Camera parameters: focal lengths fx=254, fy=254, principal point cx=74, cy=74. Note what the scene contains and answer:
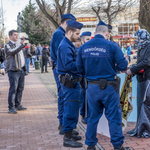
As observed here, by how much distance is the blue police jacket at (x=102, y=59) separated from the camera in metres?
3.72

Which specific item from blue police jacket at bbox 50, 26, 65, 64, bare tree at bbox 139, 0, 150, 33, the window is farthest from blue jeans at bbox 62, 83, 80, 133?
the window

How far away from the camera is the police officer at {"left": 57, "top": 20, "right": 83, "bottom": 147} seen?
168 inches

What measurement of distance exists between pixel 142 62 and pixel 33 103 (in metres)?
4.72

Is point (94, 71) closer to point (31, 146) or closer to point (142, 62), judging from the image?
point (142, 62)

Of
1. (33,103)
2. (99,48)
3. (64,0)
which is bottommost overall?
(33,103)

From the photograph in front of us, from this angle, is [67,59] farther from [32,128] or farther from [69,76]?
[32,128]

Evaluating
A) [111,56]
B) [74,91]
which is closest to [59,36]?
[74,91]

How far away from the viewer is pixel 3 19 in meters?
37.6

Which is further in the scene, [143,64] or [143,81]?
[143,81]

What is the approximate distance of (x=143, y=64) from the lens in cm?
447

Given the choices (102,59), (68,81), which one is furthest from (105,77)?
(68,81)

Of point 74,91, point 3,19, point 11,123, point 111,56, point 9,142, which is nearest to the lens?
point 111,56

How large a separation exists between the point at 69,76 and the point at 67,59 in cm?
30

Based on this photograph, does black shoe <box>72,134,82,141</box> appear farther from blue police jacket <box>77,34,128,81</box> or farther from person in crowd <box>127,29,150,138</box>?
blue police jacket <box>77,34,128,81</box>
